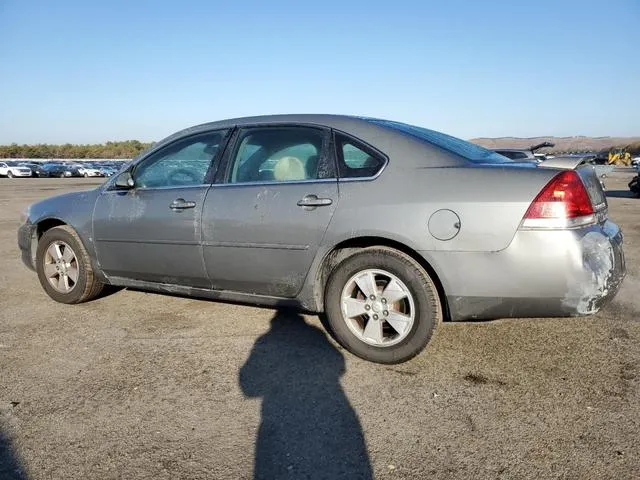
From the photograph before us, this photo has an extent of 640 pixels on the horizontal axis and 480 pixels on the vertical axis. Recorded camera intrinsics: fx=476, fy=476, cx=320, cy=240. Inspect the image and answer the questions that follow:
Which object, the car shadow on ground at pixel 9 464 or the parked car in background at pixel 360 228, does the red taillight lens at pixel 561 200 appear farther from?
the car shadow on ground at pixel 9 464

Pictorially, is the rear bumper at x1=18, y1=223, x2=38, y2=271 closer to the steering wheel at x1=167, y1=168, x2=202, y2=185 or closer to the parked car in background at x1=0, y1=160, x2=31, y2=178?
the steering wheel at x1=167, y1=168, x2=202, y2=185

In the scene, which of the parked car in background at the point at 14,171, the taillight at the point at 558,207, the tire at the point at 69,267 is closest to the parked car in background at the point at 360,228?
the taillight at the point at 558,207

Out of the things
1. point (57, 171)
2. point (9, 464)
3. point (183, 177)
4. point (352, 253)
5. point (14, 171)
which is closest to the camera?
point (9, 464)

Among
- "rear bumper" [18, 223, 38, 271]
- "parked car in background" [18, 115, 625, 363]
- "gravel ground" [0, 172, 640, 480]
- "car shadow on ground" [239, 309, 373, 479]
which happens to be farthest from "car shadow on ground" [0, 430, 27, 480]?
"rear bumper" [18, 223, 38, 271]

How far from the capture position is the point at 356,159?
3.15 m

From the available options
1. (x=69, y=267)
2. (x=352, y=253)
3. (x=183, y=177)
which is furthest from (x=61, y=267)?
(x=352, y=253)

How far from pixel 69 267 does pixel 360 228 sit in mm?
2857

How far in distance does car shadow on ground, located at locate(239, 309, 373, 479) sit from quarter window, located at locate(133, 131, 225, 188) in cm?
137

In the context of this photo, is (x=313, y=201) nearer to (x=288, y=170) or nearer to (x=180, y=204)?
(x=288, y=170)

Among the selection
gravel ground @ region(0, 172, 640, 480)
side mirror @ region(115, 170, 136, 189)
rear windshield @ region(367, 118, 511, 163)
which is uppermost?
rear windshield @ region(367, 118, 511, 163)

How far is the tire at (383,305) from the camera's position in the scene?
2.91 metres

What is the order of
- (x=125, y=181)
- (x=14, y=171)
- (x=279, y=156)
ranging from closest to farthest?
1. (x=279, y=156)
2. (x=125, y=181)
3. (x=14, y=171)

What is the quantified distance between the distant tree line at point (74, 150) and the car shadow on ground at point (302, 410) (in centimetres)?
12416

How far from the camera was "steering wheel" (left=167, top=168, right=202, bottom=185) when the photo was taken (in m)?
3.69
